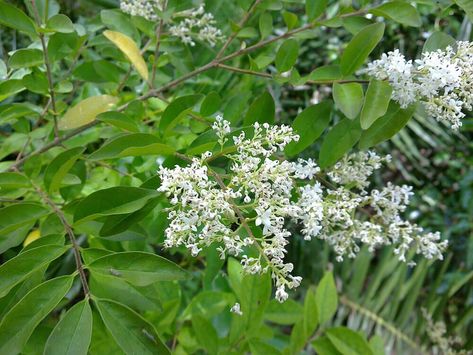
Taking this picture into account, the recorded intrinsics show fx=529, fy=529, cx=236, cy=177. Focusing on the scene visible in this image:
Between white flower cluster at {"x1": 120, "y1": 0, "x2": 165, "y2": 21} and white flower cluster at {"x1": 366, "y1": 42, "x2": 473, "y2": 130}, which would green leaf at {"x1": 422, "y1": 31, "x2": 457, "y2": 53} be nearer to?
white flower cluster at {"x1": 366, "y1": 42, "x2": 473, "y2": 130}

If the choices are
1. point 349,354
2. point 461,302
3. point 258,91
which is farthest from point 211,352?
point 461,302

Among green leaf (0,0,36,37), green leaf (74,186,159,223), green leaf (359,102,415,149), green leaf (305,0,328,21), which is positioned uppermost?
green leaf (305,0,328,21)

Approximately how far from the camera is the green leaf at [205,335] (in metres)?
1.00

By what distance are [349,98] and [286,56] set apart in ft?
0.52

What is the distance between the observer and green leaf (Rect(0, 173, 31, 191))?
0.79 metres

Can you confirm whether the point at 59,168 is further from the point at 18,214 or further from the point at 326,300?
the point at 326,300

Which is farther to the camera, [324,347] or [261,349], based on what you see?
[324,347]

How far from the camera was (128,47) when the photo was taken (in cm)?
94

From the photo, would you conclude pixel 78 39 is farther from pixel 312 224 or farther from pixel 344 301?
pixel 344 301

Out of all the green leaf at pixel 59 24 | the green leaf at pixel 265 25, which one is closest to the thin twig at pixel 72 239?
the green leaf at pixel 59 24

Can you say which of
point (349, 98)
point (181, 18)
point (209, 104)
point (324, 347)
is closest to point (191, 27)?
point (181, 18)

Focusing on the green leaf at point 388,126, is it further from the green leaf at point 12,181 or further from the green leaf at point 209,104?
the green leaf at point 12,181

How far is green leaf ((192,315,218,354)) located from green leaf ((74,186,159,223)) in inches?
15.6

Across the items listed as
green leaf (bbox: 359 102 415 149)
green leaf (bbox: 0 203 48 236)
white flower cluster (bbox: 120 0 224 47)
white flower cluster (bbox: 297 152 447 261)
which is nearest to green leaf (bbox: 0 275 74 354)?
green leaf (bbox: 0 203 48 236)
